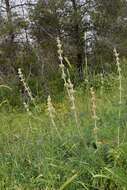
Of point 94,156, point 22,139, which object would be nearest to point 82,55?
point 22,139

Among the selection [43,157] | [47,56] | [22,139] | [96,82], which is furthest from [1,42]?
[43,157]

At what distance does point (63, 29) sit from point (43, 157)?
387 inches

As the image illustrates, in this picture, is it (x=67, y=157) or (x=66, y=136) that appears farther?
(x=66, y=136)

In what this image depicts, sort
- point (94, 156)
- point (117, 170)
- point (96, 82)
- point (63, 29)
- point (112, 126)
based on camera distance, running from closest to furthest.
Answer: point (117, 170) → point (94, 156) → point (112, 126) → point (96, 82) → point (63, 29)

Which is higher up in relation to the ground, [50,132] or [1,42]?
[50,132]

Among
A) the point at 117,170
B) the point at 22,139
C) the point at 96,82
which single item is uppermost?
the point at 117,170

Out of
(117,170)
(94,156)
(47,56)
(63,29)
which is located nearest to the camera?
(117,170)

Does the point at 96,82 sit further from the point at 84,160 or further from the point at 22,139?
the point at 84,160

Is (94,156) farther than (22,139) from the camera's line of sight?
No

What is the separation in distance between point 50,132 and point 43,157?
0.63 metres

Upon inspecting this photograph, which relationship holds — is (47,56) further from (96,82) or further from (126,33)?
(96,82)

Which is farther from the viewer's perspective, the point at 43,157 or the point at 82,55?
the point at 82,55

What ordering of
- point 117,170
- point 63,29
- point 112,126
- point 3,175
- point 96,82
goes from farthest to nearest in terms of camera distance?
point 63,29 < point 96,82 < point 112,126 < point 3,175 < point 117,170

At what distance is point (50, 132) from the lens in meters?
4.71
